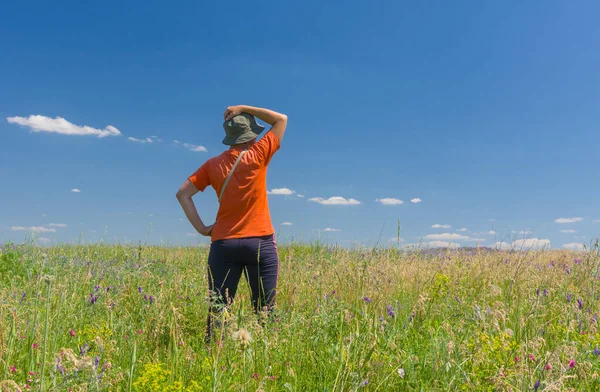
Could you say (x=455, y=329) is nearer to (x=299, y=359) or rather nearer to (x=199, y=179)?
(x=299, y=359)

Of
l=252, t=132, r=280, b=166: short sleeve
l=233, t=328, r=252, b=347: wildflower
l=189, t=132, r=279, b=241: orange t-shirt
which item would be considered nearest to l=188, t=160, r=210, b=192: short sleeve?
l=189, t=132, r=279, b=241: orange t-shirt

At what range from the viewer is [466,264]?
8.97 meters

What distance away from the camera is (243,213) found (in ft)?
14.8

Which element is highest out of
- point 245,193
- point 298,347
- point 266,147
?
point 266,147

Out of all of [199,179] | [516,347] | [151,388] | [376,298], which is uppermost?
[199,179]

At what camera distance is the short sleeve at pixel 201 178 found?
15.8 feet

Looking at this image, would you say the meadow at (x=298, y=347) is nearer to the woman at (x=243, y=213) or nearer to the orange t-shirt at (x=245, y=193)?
the woman at (x=243, y=213)

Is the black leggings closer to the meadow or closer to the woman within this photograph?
the woman

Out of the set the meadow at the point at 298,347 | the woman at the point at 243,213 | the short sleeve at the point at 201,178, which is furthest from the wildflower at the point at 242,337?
the short sleeve at the point at 201,178

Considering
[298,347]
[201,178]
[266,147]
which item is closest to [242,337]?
[298,347]

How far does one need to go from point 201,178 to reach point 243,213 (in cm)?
68

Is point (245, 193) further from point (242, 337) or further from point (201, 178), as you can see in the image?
point (242, 337)

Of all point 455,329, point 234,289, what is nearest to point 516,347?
point 455,329

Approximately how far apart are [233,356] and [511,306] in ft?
11.3
